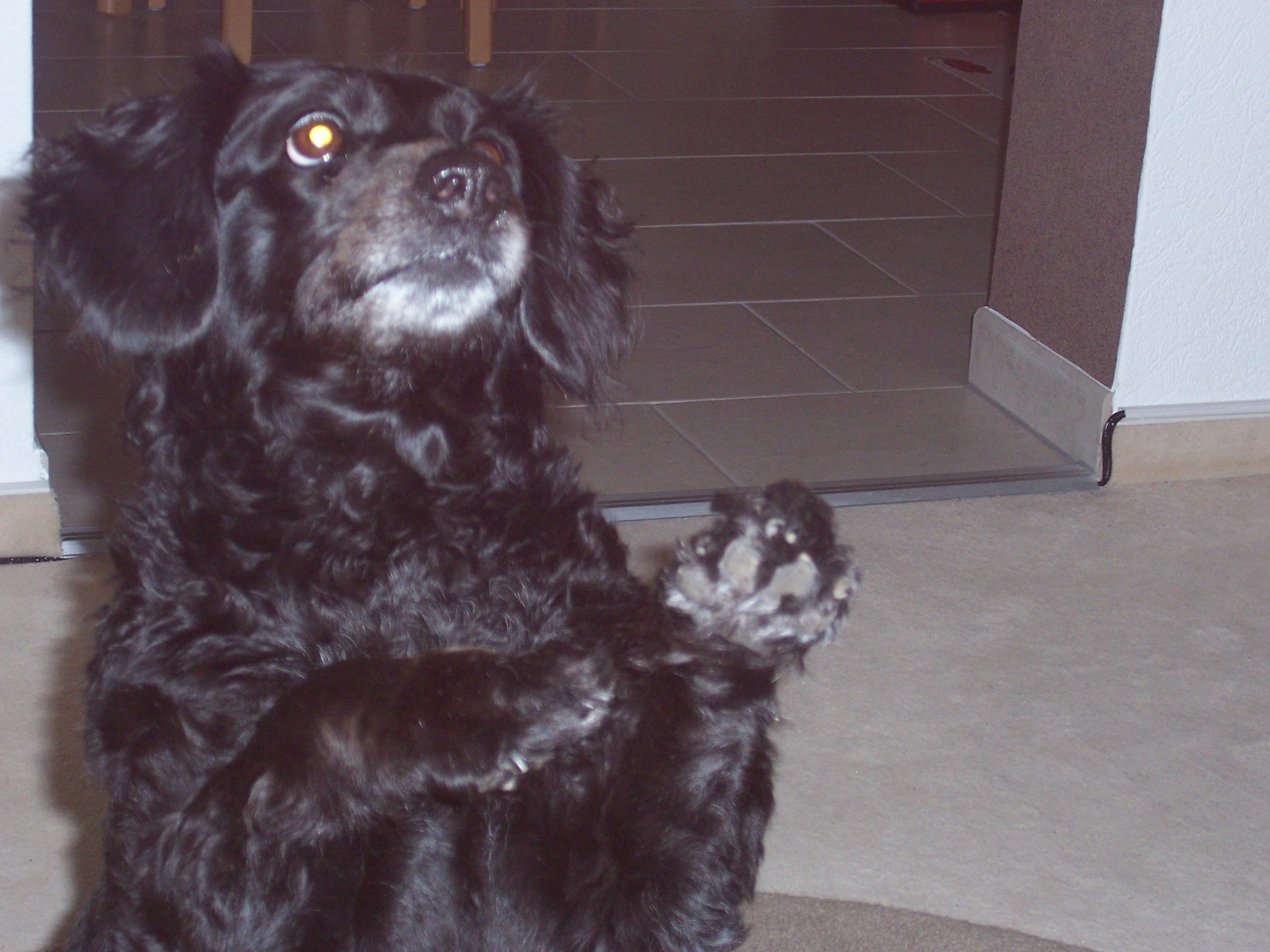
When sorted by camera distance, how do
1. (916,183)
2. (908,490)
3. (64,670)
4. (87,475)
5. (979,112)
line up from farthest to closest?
(979,112)
(916,183)
(908,490)
(87,475)
(64,670)

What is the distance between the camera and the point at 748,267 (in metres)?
4.41

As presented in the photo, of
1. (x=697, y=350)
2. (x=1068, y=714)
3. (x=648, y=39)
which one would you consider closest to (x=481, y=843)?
(x=1068, y=714)

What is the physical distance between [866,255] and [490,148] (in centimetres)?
298

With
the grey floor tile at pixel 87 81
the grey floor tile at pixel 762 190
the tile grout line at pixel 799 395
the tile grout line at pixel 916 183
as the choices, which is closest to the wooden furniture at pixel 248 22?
the grey floor tile at pixel 87 81

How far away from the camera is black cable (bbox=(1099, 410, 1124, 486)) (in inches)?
129

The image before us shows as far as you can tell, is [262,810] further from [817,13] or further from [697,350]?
[817,13]

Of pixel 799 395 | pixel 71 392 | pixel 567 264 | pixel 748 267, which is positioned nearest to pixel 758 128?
pixel 748 267

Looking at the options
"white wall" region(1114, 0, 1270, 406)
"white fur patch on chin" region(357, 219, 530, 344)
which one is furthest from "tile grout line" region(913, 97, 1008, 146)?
"white fur patch on chin" region(357, 219, 530, 344)

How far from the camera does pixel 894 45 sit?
7445 millimetres

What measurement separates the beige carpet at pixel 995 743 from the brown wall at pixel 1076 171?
467mm

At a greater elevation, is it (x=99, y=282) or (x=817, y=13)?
(x=817, y=13)

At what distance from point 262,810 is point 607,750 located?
311mm

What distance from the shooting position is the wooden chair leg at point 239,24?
222 inches

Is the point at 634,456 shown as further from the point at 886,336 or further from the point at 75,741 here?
the point at 75,741
